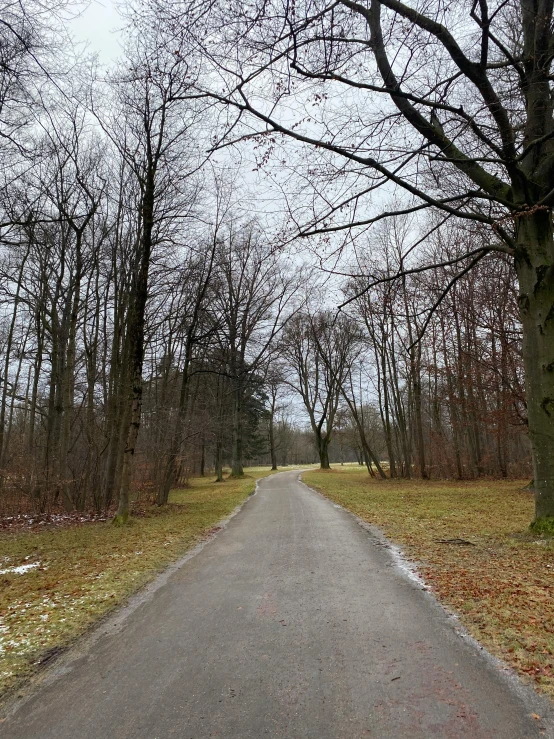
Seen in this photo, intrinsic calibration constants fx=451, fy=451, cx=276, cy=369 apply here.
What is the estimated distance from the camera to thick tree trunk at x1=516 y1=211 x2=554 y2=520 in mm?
6938

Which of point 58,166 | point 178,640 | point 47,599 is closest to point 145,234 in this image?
point 58,166

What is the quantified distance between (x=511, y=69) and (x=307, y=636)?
27.3 ft

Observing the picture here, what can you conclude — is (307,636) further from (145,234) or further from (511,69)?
(145,234)

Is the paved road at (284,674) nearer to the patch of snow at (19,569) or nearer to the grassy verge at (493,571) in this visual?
the grassy verge at (493,571)

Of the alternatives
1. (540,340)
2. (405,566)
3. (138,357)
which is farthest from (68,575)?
(540,340)

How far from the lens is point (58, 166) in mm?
12977

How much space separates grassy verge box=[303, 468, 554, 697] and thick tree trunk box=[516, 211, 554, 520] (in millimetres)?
1051

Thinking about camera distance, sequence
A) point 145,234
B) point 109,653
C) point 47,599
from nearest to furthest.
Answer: point 109,653 < point 47,599 < point 145,234

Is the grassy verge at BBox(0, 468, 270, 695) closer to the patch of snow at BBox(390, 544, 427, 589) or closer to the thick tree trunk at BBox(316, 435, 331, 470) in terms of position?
the patch of snow at BBox(390, 544, 427, 589)

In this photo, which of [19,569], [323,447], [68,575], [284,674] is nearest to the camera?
[284,674]

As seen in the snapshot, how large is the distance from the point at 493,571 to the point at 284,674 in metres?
3.53

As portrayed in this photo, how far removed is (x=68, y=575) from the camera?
6.14 meters

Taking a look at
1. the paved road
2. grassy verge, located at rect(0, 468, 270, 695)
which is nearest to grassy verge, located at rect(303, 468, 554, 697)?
the paved road

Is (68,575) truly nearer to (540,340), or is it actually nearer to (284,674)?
(284,674)
